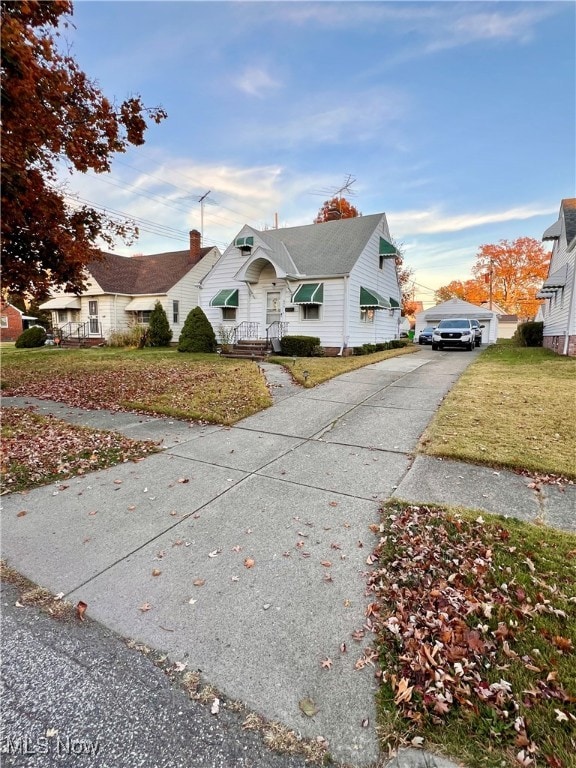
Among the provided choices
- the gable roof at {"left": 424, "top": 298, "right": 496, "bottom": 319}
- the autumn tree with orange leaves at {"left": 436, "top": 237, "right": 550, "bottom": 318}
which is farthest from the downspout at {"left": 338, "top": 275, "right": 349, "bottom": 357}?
the autumn tree with orange leaves at {"left": 436, "top": 237, "right": 550, "bottom": 318}

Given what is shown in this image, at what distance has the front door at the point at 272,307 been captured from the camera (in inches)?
708

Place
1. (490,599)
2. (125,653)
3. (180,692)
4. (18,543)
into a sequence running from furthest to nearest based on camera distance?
(18,543)
(490,599)
(125,653)
(180,692)

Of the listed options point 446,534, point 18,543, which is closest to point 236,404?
point 18,543

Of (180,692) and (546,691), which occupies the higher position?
(546,691)

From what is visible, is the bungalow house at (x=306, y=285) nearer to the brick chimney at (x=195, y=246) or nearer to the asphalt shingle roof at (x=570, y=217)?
the asphalt shingle roof at (x=570, y=217)

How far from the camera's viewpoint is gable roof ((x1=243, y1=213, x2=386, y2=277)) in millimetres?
17000

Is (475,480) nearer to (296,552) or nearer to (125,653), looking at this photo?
(296,552)

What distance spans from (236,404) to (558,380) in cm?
853

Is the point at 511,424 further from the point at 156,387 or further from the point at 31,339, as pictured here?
the point at 31,339

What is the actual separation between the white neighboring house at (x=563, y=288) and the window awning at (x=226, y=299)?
14.3m

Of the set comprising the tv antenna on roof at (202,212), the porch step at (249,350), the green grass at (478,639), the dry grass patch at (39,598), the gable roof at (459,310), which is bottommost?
the dry grass patch at (39,598)

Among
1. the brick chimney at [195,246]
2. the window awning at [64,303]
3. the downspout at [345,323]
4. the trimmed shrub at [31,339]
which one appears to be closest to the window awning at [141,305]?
the window awning at [64,303]

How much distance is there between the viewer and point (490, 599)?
8.00 feet

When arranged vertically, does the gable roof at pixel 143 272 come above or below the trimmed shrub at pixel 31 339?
above
